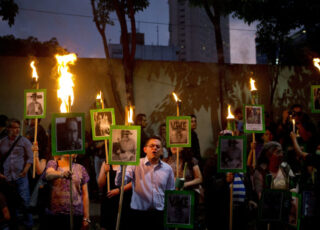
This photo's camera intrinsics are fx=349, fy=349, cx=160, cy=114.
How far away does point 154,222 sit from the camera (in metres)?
4.02

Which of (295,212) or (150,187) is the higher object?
(150,187)

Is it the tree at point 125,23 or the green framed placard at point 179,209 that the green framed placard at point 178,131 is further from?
the tree at point 125,23

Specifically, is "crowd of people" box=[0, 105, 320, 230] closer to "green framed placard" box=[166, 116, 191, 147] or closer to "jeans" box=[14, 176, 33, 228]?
"jeans" box=[14, 176, 33, 228]

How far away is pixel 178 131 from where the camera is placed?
4918mm

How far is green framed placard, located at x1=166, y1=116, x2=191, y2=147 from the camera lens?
16.0 feet

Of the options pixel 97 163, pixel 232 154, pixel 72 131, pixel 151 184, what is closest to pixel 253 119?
pixel 232 154

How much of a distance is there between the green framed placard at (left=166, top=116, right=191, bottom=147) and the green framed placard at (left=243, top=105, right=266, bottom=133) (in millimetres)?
886

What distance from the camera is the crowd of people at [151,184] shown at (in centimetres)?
411

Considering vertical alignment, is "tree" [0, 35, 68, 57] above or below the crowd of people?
above

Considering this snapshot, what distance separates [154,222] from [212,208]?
1.32 m

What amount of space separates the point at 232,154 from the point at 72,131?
2.02 metres

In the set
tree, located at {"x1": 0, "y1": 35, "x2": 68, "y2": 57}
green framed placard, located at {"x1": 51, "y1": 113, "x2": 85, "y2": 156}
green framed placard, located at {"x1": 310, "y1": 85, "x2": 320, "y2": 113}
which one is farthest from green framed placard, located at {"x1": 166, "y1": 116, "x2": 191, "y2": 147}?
tree, located at {"x1": 0, "y1": 35, "x2": 68, "y2": 57}

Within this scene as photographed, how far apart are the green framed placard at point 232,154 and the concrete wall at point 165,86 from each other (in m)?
7.02

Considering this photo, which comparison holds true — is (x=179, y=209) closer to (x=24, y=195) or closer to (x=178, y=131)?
(x=178, y=131)
